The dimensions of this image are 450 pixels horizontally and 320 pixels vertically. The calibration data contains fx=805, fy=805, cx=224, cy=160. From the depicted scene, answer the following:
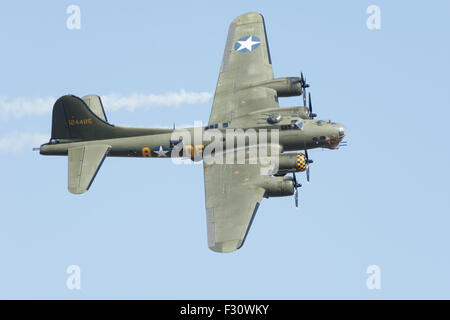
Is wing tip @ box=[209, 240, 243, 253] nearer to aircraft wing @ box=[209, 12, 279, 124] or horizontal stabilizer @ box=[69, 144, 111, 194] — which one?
horizontal stabilizer @ box=[69, 144, 111, 194]

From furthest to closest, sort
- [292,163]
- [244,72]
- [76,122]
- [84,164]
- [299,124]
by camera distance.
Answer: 1. [244,72]
2. [76,122]
3. [299,124]
4. [84,164]
5. [292,163]

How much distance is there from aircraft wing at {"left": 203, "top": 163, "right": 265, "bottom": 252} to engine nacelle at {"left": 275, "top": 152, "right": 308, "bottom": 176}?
1.49m

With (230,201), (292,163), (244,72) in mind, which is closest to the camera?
(230,201)

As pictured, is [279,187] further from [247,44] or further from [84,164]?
[247,44]

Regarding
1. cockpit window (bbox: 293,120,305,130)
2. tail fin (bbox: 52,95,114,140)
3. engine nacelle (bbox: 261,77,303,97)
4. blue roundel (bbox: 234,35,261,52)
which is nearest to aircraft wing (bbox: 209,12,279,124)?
blue roundel (bbox: 234,35,261,52)

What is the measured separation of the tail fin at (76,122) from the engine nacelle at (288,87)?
462 inches

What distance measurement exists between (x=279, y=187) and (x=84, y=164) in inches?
502

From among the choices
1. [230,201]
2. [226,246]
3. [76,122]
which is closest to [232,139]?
[230,201]

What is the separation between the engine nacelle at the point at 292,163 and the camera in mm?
51812

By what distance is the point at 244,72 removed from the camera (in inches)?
2270

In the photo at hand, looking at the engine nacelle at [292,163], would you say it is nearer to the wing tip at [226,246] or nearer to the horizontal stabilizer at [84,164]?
the wing tip at [226,246]

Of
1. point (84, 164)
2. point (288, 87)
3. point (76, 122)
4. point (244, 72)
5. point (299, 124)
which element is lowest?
point (84, 164)

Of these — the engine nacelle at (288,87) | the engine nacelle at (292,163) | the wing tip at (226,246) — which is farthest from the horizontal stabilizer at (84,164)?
the engine nacelle at (288,87)

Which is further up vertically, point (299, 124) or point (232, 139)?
point (299, 124)
